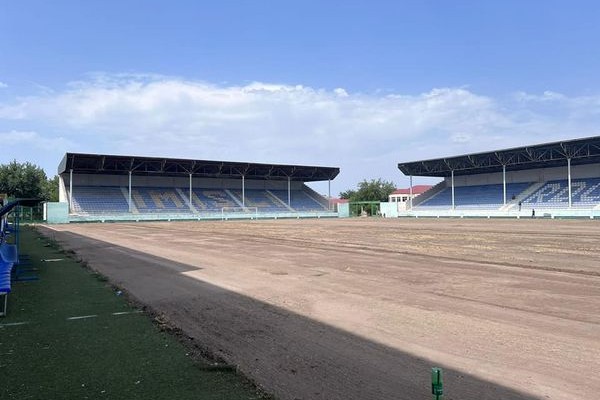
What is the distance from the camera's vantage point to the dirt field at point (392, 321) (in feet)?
16.8

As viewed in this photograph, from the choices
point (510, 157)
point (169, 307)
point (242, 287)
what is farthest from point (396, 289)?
point (510, 157)

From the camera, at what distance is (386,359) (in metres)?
5.81

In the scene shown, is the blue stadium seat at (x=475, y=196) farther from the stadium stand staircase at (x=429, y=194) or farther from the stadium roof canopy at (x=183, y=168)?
the stadium roof canopy at (x=183, y=168)

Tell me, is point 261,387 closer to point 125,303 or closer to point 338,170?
point 125,303

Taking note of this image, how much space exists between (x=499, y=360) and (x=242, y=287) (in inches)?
251

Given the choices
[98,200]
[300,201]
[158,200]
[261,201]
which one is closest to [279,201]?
[261,201]

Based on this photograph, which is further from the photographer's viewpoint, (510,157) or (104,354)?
(510,157)

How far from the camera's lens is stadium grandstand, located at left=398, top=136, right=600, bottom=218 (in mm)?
60938

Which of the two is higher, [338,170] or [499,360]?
[338,170]

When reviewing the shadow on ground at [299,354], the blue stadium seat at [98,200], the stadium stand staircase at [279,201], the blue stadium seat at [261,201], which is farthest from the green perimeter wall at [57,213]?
the shadow on ground at [299,354]

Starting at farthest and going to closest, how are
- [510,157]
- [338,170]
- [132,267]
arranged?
[338,170], [510,157], [132,267]

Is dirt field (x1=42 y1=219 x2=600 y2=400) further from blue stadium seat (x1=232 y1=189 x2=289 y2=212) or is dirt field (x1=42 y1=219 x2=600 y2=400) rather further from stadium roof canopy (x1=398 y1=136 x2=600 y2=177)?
blue stadium seat (x1=232 y1=189 x2=289 y2=212)

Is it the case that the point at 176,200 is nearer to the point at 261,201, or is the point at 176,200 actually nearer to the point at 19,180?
the point at 261,201

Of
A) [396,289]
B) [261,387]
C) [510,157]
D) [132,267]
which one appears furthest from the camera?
[510,157]
